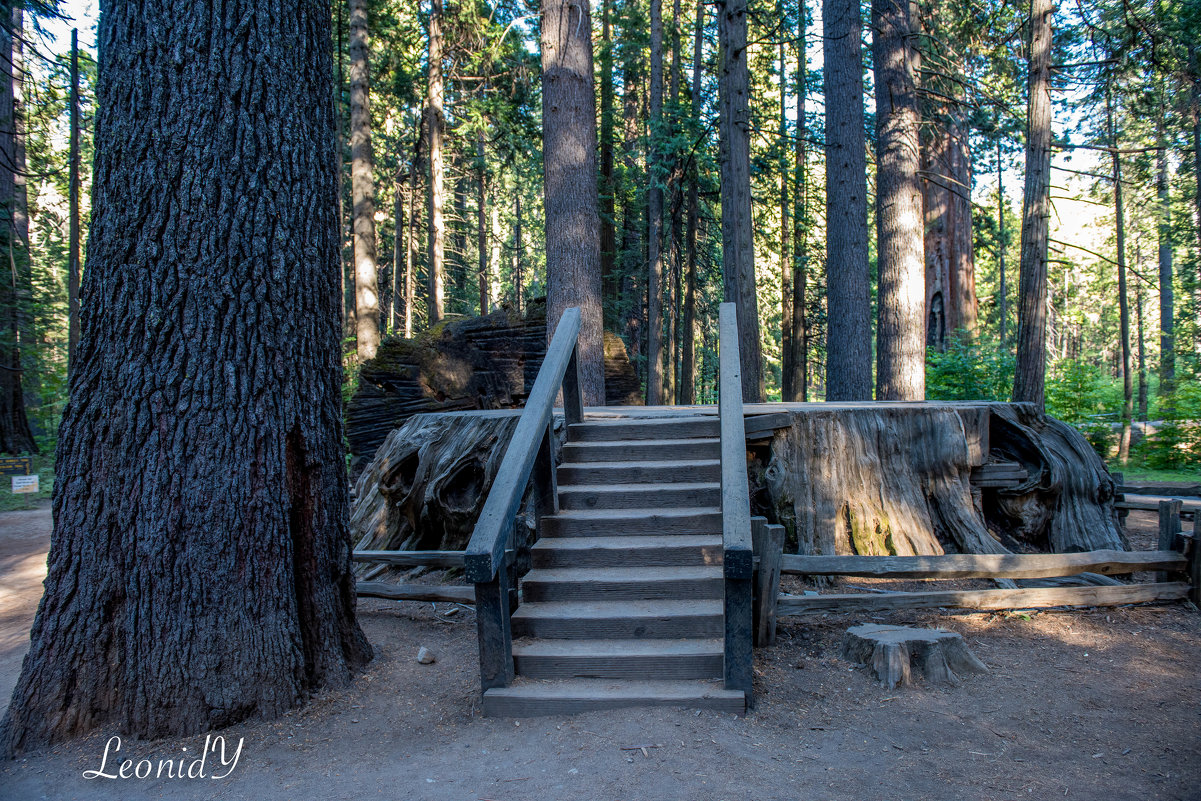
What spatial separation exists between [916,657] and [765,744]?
141 centimetres

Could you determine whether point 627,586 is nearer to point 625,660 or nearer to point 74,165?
point 625,660

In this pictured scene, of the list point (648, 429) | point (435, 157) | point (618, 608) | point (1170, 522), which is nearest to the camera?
point (618, 608)

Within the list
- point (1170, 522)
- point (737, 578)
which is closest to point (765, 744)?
point (737, 578)

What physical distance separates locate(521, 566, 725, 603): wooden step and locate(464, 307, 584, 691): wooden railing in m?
0.22

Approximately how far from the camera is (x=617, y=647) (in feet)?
13.3

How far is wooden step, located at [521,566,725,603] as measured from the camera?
438cm

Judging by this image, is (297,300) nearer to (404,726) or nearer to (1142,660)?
(404,726)

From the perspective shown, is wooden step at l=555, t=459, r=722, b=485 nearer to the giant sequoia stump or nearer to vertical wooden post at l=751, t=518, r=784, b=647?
vertical wooden post at l=751, t=518, r=784, b=647

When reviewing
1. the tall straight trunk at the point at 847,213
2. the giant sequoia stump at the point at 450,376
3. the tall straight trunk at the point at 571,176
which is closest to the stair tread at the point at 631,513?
the tall straight trunk at the point at 571,176

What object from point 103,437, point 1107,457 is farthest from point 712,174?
point 103,437

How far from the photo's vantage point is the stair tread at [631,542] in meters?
4.66

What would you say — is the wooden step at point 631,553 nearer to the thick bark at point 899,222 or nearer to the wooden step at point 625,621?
the wooden step at point 625,621

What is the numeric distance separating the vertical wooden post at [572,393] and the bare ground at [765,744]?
7.13ft

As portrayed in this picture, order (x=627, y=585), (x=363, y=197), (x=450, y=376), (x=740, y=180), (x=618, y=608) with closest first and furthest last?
1. (x=618, y=608)
2. (x=627, y=585)
3. (x=740, y=180)
4. (x=450, y=376)
5. (x=363, y=197)
